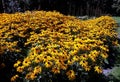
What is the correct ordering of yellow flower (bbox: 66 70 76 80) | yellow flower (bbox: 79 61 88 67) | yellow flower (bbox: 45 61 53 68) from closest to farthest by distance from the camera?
yellow flower (bbox: 45 61 53 68) < yellow flower (bbox: 66 70 76 80) < yellow flower (bbox: 79 61 88 67)

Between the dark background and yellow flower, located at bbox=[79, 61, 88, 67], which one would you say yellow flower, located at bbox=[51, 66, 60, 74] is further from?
the dark background

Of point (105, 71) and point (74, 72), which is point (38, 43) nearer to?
point (74, 72)

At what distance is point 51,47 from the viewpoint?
7.29 meters

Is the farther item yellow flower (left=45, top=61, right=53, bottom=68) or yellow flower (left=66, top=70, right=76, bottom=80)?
yellow flower (left=66, top=70, right=76, bottom=80)

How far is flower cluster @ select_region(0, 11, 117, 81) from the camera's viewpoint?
6621 mm

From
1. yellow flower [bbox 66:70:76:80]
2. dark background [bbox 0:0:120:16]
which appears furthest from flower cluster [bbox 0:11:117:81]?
→ dark background [bbox 0:0:120:16]

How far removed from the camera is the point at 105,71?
29.6 ft

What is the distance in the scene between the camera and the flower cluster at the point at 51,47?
6621mm

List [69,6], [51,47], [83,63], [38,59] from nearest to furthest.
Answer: [38,59], [83,63], [51,47], [69,6]

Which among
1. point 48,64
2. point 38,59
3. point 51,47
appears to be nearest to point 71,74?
point 48,64

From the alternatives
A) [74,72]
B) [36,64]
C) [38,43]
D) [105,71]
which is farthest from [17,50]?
[105,71]

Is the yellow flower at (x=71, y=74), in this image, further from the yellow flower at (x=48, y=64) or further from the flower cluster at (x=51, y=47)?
the yellow flower at (x=48, y=64)

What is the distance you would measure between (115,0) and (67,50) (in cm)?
1727

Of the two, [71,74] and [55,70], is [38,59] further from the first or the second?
[71,74]
